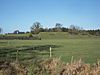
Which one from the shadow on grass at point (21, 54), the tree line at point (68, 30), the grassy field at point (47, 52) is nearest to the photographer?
the shadow on grass at point (21, 54)

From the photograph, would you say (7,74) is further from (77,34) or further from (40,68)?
(77,34)

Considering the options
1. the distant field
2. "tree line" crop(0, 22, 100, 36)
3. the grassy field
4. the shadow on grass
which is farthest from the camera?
"tree line" crop(0, 22, 100, 36)

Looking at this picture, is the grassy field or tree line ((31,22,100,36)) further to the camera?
tree line ((31,22,100,36))

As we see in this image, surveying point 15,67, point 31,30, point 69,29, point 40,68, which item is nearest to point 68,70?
point 40,68

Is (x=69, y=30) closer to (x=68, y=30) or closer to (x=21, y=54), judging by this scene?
(x=68, y=30)

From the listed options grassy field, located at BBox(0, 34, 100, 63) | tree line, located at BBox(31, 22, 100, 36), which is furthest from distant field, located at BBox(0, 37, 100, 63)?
tree line, located at BBox(31, 22, 100, 36)

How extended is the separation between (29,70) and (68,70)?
61.9 inches

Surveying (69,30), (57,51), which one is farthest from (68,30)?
(57,51)

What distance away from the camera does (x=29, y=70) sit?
9.30 m

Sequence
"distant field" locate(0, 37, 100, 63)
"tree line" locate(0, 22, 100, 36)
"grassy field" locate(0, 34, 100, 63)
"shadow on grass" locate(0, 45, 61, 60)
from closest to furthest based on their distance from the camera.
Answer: "shadow on grass" locate(0, 45, 61, 60) → "grassy field" locate(0, 34, 100, 63) → "distant field" locate(0, 37, 100, 63) → "tree line" locate(0, 22, 100, 36)

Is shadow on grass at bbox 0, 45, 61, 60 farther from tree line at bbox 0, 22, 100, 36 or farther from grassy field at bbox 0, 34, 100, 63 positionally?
tree line at bbox 0, 22, 100, 36

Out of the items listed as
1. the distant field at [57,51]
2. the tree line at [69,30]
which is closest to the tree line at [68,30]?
the tree line at [69,30]

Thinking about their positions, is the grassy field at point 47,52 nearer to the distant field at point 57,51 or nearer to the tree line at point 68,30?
the distant field at point 57,51

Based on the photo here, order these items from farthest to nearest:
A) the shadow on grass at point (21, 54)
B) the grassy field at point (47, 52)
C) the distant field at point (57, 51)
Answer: the distant field at point (57, 51), the grassy field at point (47, 52), the shadow on grass at point (21, 54)
